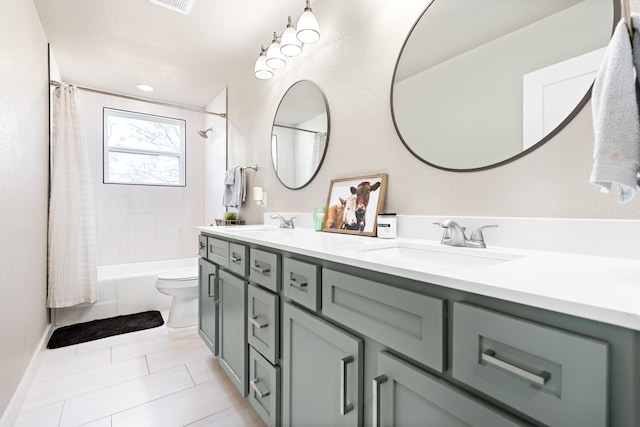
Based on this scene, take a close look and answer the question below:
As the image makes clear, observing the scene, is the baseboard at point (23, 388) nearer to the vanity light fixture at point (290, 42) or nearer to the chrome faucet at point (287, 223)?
the chrome faucet at point (287, 223)

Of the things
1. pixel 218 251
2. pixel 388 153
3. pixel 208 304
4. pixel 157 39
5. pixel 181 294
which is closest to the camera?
pixel 388 153

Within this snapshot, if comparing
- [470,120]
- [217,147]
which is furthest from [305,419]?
[217,147]

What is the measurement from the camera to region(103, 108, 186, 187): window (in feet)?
11.3

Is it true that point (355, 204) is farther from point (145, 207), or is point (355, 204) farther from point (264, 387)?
point (145, 207)

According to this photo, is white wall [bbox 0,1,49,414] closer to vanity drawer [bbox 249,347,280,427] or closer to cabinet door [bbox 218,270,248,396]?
cabinet door [bbox 218,270,248,396]

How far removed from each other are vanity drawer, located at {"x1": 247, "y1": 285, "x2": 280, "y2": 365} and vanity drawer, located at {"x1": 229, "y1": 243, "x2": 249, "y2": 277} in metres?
0.11

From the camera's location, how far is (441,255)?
1.04 meters

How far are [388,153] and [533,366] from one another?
3.58ft

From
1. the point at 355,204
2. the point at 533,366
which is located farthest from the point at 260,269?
the point at 533,366

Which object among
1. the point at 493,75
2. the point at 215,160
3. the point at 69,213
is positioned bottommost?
the point at 69,213

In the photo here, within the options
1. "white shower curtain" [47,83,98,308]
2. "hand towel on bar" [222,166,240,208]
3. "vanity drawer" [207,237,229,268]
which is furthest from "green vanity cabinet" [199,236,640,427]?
"white shower curtain" [47,83,98,308]

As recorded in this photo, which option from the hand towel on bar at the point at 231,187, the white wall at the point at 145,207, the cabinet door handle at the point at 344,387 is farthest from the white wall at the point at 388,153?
the white wall at the point at 145,207

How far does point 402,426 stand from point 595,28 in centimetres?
118

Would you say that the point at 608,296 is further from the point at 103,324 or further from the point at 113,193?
the point at 113,193
